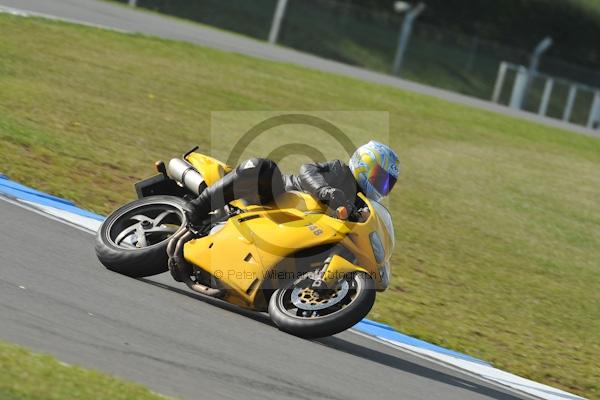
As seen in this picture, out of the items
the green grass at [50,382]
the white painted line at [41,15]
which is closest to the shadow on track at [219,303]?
the green grass at [50,382]

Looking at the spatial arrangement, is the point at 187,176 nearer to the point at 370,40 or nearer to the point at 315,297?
the point at 315,297

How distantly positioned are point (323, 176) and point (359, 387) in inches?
69.0

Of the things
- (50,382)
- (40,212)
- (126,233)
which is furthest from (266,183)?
(50,382)

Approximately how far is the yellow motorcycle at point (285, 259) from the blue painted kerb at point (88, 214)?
1.42 m

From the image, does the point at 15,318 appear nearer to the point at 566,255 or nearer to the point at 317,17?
the point at 566,255

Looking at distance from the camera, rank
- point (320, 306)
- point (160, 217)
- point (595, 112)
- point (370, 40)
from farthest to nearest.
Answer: point (370, 40)
point (595, 112)
point (160, 217)
point (320, 306)

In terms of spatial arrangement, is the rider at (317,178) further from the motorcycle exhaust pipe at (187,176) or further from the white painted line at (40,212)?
the white painted line at (40,212)

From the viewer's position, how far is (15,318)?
6.18 m

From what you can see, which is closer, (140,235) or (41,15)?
(140,235)

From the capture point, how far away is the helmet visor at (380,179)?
8.10 m

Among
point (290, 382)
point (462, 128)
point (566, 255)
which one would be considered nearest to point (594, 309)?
point (566, 255)

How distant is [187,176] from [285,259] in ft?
4.02

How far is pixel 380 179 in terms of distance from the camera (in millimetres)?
8141

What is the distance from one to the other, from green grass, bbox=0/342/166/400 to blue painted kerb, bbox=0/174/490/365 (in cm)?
392
